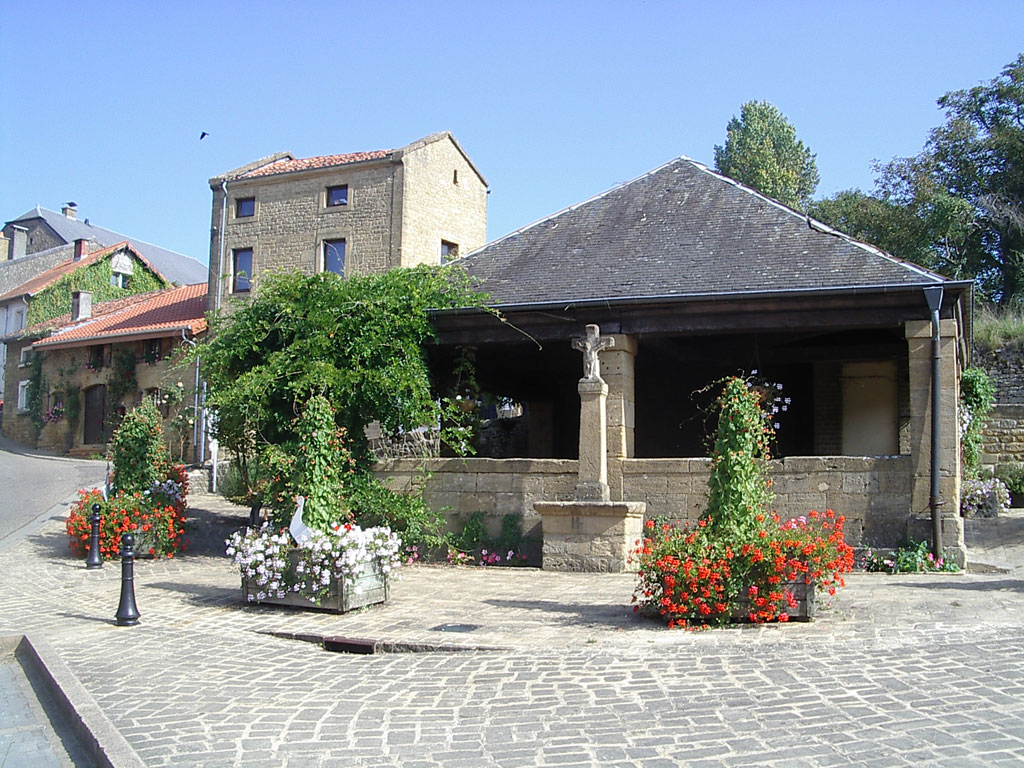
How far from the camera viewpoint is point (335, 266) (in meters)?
27.1

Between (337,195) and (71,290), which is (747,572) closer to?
(337,195)

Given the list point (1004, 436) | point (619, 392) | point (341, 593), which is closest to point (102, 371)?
point (619, 392)

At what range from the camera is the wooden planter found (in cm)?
800

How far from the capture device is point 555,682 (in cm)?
549

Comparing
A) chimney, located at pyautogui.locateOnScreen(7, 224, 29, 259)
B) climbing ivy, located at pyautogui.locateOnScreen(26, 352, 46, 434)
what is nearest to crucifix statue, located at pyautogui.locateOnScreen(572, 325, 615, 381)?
climbing ivy, located at pyautogui.locateOnScreen(26, 352, 46, 434)

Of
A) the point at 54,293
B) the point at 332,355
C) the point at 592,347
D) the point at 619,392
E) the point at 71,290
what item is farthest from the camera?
the point at 54,293

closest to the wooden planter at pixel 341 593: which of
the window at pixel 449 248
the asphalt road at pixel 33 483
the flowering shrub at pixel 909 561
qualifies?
the flowering shrub at pixel 909 561

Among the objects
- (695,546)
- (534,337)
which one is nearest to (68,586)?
(534,337)

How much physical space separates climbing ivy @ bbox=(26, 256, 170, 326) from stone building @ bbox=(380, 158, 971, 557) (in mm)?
25262

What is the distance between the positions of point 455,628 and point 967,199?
2624 centimetres

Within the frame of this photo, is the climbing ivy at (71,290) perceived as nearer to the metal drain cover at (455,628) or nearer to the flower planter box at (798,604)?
the metal drain cover at (455,628)

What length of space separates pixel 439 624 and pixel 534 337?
5219mm

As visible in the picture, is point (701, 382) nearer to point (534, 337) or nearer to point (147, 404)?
point (534, 337)

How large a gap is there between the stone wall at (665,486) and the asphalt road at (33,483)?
6.32 m
